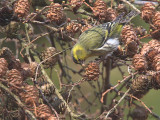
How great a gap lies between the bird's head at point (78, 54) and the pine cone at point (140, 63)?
0.57 m

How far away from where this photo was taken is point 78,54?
174cm

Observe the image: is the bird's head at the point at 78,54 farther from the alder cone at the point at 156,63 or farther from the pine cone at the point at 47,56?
the alder cone at the point at 156,63

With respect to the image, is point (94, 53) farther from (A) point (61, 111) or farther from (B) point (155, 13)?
(A) point (61, 111)

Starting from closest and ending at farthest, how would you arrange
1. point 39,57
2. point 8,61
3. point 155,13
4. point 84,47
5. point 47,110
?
point 47,110
point 8,61
point 155,13
point 39,57
point 84,47

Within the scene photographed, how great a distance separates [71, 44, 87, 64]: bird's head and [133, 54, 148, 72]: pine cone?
574 millimetres

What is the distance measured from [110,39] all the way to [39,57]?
0.72 m

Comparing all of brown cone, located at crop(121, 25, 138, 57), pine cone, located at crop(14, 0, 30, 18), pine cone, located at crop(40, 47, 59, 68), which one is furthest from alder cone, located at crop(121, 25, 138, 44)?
pine cone, located at crop(14, 0, 30, 18)

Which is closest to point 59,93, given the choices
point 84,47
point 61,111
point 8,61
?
point 61,111

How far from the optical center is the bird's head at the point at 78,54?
5.52 ft

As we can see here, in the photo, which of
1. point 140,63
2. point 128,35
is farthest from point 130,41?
point 140,63

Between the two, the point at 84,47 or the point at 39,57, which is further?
the point at 84,47

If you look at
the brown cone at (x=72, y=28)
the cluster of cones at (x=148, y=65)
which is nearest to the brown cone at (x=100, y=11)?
the brown cone at (x=72, y=28)

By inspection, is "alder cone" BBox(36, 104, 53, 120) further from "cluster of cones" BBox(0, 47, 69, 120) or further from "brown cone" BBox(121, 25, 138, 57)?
"brown cone" BBox(121, 25, 138, 57)

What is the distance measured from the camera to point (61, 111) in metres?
1.12
